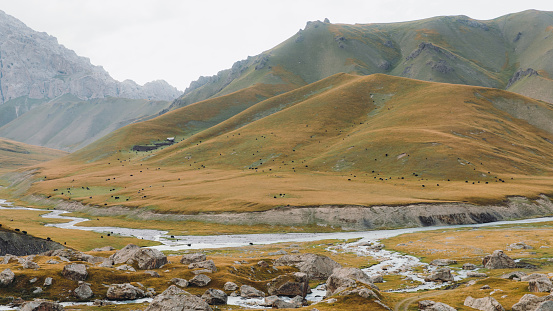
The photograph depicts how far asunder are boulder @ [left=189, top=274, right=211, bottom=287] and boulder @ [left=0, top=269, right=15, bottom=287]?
2070cm

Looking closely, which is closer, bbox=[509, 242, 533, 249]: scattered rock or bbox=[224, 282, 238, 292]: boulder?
bbox=[224, 282, 238, 292]: boulder

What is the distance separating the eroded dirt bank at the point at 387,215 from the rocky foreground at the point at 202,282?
5035 cm

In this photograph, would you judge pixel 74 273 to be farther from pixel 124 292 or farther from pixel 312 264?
pixel 312 264

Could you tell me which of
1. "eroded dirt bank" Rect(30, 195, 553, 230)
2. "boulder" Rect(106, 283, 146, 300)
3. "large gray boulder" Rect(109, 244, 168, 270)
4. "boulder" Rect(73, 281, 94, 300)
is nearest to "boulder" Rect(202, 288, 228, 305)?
"boulder" Rect(106, 283, 146, 300)

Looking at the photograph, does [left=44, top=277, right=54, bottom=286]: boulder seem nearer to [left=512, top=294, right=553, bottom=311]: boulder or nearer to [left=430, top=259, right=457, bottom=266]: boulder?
[left=512, top=294, right=553, bottom=311]: boulder

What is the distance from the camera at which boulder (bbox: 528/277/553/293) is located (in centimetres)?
4169

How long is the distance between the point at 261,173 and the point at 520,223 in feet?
379

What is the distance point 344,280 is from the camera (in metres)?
49.2

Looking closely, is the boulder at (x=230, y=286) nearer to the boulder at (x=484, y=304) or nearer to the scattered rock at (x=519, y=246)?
the boulder at (x=484, y=304)

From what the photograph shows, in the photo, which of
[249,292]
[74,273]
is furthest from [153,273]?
[249,292]

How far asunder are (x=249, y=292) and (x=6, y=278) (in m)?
28.6

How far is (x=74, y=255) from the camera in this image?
63688mm

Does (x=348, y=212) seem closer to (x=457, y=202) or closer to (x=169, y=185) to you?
(x=457, y=202)

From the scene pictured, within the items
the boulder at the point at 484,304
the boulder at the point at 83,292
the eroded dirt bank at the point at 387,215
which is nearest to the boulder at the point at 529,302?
the boulder at the point at 484,304
